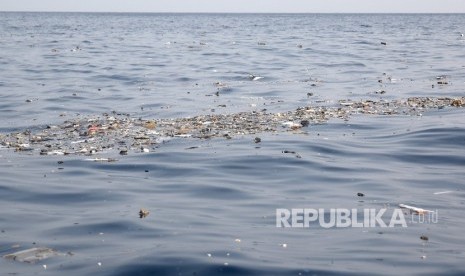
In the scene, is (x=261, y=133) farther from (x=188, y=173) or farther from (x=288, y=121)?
(x=188, y=173)

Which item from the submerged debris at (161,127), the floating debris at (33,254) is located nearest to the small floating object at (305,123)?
the submerged debris at (161,127)

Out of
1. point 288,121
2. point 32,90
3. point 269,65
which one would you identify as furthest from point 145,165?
point 269,65

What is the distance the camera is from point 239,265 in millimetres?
6000

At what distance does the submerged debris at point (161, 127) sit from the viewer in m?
11.4

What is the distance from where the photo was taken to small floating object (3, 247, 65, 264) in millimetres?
6180

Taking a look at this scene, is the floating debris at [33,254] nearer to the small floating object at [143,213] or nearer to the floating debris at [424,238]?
the small floating object at [143,213]

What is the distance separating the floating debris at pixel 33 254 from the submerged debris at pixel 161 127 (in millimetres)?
4446

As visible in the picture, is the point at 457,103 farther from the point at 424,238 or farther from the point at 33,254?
the point at 33,254

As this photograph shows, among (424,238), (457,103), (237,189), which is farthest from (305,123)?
(424,238)

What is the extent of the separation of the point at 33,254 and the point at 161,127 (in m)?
6.94

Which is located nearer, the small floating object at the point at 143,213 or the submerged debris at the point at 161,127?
the small floating object at the point at 143,213

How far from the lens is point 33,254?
249 inches

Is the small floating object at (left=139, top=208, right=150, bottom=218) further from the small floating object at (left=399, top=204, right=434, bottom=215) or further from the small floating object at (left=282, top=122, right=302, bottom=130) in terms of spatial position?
the small floating object at (left=282, top=122, right=302, bottom=130)

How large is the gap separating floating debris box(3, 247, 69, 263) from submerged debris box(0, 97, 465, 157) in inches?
175
